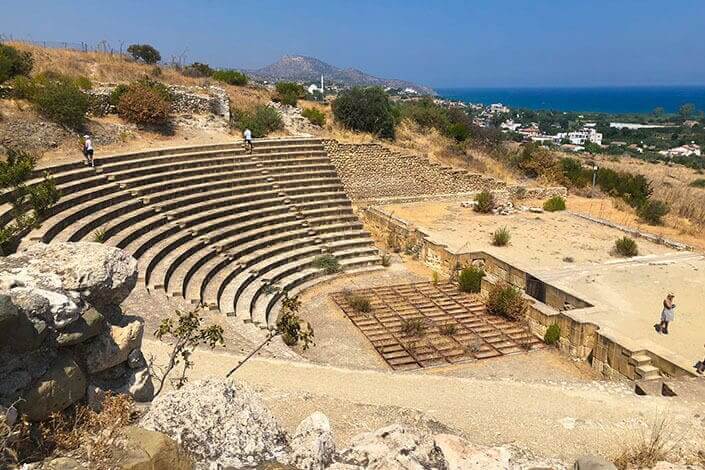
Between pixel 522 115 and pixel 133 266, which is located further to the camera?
pixel 522 115

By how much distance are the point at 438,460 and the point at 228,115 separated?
71.2ft

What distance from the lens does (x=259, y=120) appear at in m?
22.4

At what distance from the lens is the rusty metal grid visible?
11203mm

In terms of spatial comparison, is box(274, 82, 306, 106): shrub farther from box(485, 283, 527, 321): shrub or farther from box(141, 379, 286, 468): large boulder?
box(141, 379, 286, 468): large boulder

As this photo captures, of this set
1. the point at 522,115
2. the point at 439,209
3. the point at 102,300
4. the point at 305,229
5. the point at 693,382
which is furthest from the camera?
the point at 522,115

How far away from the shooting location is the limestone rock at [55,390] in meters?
3.53

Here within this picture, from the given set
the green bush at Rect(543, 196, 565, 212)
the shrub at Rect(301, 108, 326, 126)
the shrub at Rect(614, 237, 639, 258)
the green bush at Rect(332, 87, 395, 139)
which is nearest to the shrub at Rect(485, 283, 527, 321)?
the shrub at Rect(614, 237, 639, 258)

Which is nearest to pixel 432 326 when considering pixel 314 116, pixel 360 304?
pixel 360 304

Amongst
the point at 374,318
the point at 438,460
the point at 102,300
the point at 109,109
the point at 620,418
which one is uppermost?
the point at 109,109

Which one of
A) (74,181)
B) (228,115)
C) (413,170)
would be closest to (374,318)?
(74,181)

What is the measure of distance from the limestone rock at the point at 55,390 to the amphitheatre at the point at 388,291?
241 cm

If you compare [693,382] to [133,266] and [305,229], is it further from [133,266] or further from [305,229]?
[305,229]

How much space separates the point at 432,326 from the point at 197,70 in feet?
71.9

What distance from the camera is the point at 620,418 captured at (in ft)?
22.7
